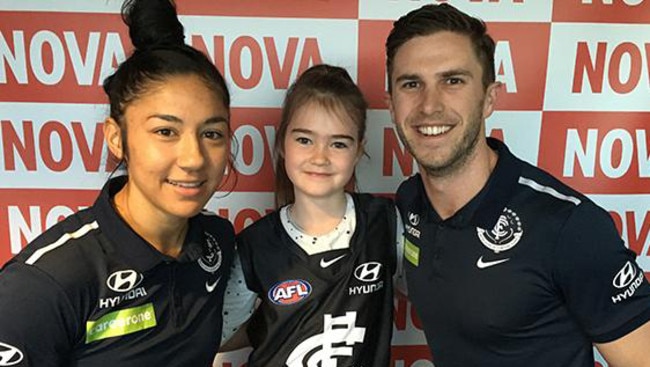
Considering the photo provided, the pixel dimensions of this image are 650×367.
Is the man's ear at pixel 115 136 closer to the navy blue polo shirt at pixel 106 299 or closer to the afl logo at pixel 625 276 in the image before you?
the navy blue polo shirt at pixel 106 299

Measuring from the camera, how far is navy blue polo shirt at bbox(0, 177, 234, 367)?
0.77 metres

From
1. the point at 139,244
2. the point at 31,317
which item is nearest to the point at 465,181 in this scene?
the point at 139,244

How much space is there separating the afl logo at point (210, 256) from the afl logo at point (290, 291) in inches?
5.7

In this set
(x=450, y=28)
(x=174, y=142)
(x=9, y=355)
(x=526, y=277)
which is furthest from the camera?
(x=450, y=28)

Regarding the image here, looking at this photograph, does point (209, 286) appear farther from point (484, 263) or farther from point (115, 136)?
point (484, 263)

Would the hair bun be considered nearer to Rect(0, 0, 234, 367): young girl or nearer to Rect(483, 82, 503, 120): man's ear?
Rect(0, 0, 234, 367): young girl

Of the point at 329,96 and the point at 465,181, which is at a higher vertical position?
the point at 329,96

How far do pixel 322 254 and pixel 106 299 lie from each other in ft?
1.53

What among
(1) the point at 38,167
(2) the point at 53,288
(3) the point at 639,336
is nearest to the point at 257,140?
(1) the point at 38,167

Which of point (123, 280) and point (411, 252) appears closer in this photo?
point (123, 280)

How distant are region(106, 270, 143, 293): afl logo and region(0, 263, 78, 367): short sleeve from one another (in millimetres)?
76

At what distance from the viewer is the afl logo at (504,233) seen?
40.0 inches

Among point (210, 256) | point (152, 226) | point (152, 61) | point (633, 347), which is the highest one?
point (152, 61)

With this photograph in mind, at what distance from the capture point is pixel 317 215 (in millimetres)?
1202
